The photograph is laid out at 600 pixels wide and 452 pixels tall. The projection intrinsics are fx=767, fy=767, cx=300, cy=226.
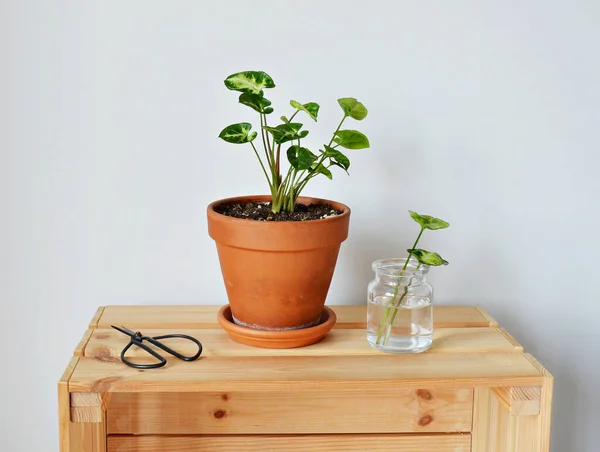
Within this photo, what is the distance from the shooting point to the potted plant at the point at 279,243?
106 cm

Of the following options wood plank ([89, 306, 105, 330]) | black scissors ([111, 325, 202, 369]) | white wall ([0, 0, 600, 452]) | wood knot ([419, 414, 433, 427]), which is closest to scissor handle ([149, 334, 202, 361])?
black scissors ([111, 325, 202, 369])

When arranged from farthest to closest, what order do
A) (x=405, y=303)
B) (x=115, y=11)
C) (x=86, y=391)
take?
(x=115, y=11)
(x=405, y=303)
(x=86, y=391)

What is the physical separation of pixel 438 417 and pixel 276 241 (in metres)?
0.51

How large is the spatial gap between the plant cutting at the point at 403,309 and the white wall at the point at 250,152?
22 cm

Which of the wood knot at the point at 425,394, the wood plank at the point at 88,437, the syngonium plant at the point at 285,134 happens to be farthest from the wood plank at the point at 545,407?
the wood plank at the point at 88,437

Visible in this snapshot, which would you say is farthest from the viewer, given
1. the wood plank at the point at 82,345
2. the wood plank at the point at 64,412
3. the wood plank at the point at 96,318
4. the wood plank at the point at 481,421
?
the wood plank at the point at 481,421

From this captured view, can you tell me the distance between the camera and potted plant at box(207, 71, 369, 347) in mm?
1064

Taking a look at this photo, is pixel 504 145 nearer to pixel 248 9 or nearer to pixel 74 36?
pixel 248 9

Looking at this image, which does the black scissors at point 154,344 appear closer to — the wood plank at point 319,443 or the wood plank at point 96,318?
the wood plank at point 96,318

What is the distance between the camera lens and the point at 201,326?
1222mm

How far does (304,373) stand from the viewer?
1046 mm

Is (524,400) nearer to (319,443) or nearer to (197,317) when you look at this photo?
(319,443)

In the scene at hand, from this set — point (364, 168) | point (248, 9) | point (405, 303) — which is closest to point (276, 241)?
point (405, 303)

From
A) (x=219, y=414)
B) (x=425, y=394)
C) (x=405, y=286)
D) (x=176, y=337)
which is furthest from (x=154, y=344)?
(x=425, y=394)
